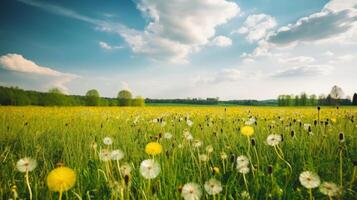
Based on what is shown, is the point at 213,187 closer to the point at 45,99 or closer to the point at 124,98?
the point at 45,99

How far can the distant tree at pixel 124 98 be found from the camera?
5965cm

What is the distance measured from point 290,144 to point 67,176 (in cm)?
265

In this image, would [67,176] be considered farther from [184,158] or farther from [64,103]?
[64,103]

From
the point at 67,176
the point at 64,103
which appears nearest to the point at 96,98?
the point at 64,103

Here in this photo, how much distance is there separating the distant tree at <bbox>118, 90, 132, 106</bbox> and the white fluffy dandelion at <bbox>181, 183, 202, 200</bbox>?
58541 millimetres

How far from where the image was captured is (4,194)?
1.86 m

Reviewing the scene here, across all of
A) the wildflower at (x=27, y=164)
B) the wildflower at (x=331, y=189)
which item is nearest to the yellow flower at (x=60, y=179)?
the wildflower at (x=27, y=164)

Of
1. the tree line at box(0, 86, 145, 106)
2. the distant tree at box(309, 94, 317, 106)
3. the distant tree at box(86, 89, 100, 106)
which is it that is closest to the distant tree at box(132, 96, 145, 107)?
the tree line at box(0, 86, 145, 106)

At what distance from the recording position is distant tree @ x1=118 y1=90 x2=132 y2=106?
59.7 m

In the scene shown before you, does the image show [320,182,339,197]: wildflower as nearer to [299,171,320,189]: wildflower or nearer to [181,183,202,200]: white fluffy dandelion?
[299,171,320,189]: wildflower

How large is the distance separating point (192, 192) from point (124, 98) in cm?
6114

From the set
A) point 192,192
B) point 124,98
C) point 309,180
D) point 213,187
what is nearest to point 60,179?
point 192,192

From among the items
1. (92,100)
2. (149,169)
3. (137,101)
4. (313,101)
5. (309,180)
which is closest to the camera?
(309,180)

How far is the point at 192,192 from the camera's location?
133cm
